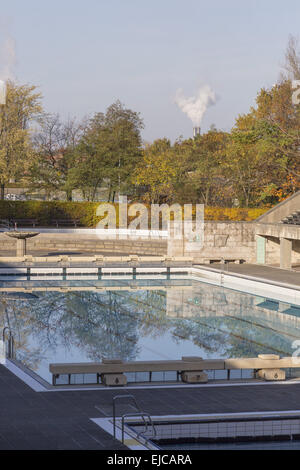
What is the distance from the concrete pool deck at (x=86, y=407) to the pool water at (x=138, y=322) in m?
1.65

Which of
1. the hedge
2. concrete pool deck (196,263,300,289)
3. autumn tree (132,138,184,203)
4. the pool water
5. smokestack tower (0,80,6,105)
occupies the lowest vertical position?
the pool water

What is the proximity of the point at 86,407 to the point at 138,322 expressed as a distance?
27.1ft

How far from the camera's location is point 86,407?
31.6 feet

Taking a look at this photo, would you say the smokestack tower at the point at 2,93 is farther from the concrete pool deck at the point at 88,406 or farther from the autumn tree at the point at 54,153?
the concrete pool deck at the point at 88,406

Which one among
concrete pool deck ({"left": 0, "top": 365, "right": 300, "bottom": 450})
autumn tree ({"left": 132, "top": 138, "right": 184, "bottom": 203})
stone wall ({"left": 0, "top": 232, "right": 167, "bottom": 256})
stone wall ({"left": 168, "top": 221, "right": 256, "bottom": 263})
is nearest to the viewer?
concrete pool deck ({"left": 0, "top": 365, "right": 300, "bottom": 450})

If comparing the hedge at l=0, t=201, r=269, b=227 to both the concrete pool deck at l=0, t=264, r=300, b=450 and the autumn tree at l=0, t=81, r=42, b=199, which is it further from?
the concrete pool deck at l=0, t=264, r=300, b=450

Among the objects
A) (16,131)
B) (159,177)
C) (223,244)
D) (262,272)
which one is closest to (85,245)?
(223,244)

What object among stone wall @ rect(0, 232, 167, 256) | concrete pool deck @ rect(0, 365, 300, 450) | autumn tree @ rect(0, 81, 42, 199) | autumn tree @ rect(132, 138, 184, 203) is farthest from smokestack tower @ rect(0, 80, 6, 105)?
concrete pool deck @ rect(0, 365, 300, 450)

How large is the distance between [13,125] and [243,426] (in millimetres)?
40318

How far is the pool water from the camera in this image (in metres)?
14.5

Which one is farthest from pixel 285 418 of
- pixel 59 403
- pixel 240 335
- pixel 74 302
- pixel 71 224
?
pixel 71 224

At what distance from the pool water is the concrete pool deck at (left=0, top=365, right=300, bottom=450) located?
165 cm

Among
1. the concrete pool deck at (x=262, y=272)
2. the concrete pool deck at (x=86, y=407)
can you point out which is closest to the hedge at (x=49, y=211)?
the concrete pool deck at (x=262, y=272)

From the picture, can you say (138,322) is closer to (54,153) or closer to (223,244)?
(223,244)
